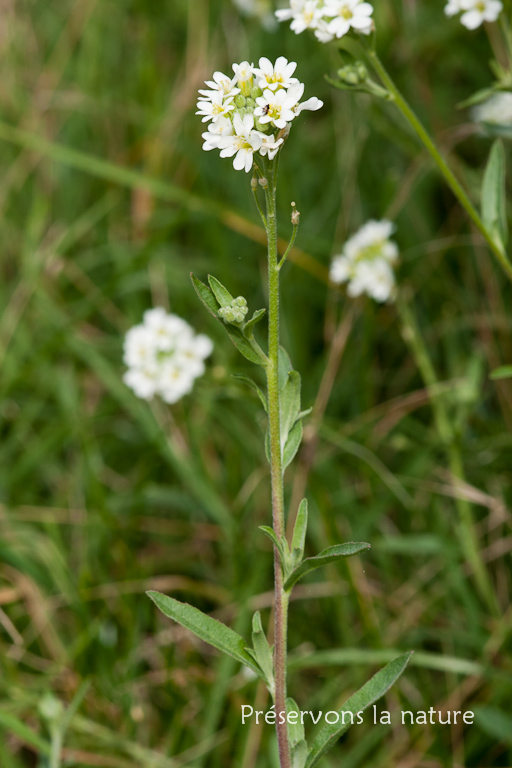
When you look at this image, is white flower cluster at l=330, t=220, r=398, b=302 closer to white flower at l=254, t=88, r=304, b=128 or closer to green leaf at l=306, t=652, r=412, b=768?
white flower at l=254, t=88, r=304, b=128

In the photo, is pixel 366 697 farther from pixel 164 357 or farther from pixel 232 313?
pixel 164 357

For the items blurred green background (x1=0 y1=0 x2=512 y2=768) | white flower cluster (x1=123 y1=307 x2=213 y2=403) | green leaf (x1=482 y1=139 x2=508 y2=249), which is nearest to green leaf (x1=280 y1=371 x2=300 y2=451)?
green leaf (x1=482 y1=139 x2=508 y2=249)

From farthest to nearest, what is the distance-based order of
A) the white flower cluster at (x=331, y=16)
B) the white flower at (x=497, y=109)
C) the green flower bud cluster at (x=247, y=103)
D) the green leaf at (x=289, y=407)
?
the white flower at (x=497, y=109) → the white flower cluster at (x=331, y=16) → the green leaf at (x=289, y=407) → the green flower bud cluster at (x=247, y=103)

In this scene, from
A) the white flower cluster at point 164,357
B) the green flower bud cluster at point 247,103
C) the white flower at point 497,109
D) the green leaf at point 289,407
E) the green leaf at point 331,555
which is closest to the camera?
the green leaf at point 331,555

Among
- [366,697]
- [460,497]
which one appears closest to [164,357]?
[460,497]

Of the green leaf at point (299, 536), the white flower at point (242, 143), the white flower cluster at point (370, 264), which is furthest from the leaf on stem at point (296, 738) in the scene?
the white flower cluster at point (370, 264)

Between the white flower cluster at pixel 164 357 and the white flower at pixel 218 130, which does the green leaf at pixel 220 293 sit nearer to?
the white flower at pixel 218 130

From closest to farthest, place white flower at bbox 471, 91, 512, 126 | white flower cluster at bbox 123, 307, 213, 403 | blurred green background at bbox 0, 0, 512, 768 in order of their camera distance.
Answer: blurred green background at bbox 0, 0, 512, 768
white flower cluster at bbox 123, 307, 213, 403
white flower at bbox 471, 91, 512, 126

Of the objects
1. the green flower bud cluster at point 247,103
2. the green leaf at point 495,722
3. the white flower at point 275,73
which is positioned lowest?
the green leaf at point 495,722
